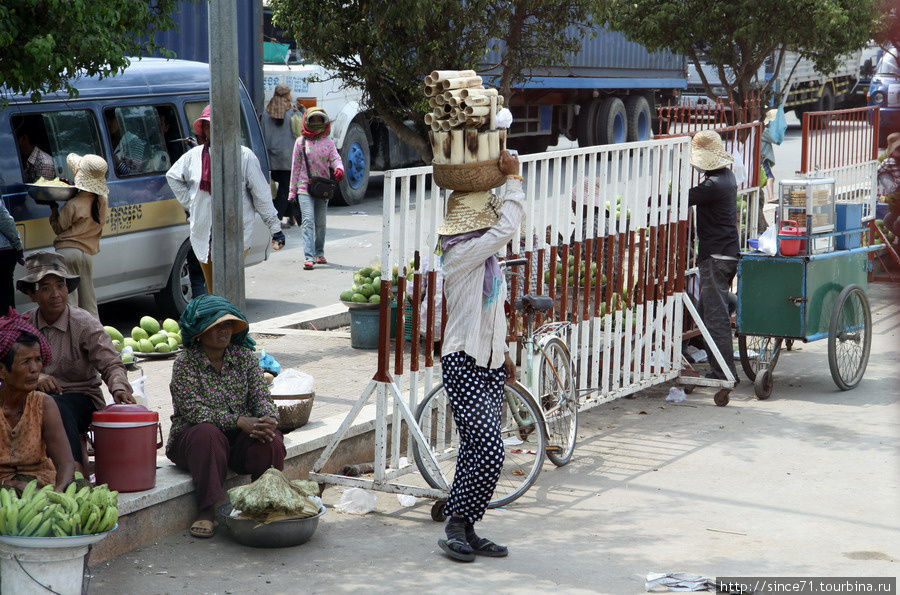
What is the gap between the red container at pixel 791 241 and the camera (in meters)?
7.95

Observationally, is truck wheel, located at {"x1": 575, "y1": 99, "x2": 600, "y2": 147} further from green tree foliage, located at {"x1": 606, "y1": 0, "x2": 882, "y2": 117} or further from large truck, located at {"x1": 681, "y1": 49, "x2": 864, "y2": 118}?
green tree foliage, located at {"x1": 606, "y1": 0, "x2": 882, "y2": 117}

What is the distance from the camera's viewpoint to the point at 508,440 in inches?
253

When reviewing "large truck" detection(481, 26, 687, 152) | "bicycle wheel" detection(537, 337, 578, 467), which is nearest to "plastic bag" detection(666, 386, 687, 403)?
"bicycle wheel" detection(537, 337, 578, 467)

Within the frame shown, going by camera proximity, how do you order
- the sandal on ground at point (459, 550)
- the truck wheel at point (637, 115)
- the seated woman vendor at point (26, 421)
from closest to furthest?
the seated woman vendor at point (26, 421) → the sandal on ground at point (459, 550) → the truck wheel at point (637, 115)

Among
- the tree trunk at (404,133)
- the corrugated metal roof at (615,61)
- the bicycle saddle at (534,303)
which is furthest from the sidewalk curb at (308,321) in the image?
the corrugated metal roof at (615,61)

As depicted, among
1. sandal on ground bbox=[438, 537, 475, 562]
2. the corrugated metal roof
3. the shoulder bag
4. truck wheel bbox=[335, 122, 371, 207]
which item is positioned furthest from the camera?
the corrugated metal roof

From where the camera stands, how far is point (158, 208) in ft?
32.4

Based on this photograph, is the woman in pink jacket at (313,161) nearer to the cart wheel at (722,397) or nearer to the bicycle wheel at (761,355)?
the bicycle wheel at (761,355)

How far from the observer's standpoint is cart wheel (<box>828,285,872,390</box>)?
805 centimetres

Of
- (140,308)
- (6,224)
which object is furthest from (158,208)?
(6,224)

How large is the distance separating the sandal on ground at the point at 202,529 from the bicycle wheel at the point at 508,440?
3.46 ft

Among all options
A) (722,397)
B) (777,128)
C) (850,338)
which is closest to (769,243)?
(850,338)

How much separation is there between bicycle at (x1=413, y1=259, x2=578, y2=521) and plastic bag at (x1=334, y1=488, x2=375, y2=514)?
0.96ft

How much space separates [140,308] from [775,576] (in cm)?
736
